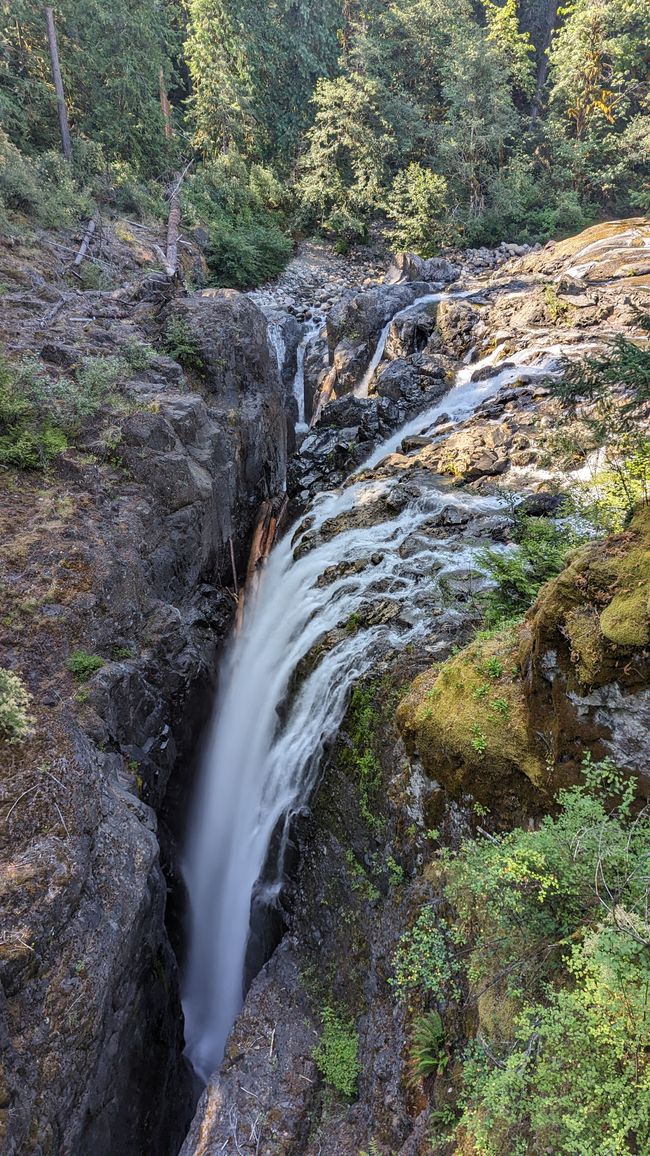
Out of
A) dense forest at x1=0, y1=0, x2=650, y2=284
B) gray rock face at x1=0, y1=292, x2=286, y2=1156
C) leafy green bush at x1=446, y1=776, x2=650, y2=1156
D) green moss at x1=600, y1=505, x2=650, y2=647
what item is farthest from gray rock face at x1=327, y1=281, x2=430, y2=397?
leafy green bush at x1=446, y1=776, x2=650, y2=1156

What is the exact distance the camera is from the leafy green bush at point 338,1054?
5.46 meters

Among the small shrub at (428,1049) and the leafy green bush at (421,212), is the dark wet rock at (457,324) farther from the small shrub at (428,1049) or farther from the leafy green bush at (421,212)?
the small shrub at (428,1049)

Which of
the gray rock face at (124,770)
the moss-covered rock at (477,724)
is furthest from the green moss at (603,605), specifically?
the gray rock face at (124,770)

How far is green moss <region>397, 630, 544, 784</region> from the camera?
4555 mm

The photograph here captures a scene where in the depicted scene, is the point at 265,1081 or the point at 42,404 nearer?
the point at 265,1081

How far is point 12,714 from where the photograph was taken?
5.13 metres

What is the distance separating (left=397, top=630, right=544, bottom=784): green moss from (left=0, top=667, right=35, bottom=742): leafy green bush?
3726 mm

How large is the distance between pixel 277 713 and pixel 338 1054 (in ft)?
13.3

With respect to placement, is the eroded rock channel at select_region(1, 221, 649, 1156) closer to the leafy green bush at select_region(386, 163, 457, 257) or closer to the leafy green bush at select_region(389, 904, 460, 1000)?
the leafy green bush at select_region(389, 904, 460, 1000)

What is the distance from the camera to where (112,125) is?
68.4 feet

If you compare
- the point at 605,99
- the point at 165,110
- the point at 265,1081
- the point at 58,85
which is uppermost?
the point at 165,110

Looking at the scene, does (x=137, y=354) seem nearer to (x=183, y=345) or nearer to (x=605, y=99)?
(x=183, y=345)

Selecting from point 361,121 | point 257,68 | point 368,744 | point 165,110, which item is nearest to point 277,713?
point 368,744

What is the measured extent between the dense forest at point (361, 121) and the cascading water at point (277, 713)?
16517 mm
